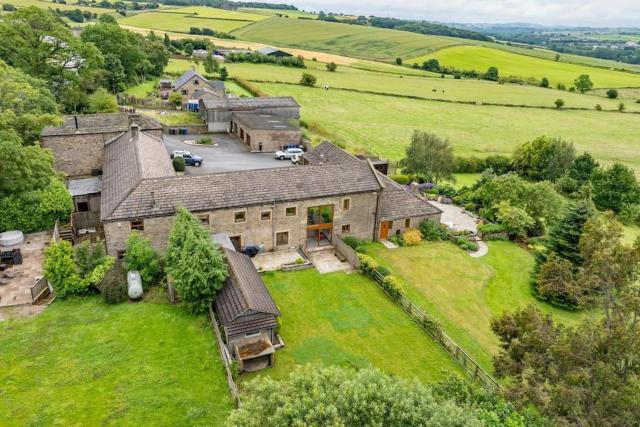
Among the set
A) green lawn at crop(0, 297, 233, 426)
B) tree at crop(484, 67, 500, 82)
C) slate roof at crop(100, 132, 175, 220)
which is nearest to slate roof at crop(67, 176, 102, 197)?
slate roof at crop(100, 132, 175, 220)

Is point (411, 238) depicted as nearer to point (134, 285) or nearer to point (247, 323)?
point (247, 323)

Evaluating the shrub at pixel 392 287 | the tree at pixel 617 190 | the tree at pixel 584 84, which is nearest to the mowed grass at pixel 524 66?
the tree at pixel 584 84

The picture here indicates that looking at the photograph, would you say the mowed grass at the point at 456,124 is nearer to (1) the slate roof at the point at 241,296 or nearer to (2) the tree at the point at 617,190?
(2) the tree at the point at 617,190

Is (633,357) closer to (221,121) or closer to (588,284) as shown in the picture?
(588,284)

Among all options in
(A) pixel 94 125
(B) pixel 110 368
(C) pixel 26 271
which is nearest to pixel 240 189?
(C) pixel 26 271

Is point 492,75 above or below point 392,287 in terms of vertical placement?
above

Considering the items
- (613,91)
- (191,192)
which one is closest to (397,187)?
(191,192)

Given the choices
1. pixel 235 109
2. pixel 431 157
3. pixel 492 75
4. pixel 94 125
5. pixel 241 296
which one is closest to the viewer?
pixel 241 296

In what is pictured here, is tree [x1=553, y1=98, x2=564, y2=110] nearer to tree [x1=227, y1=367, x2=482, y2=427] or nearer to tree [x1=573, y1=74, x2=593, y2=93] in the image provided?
tree [x1=573, y1=74, x2=593, y2=93]
